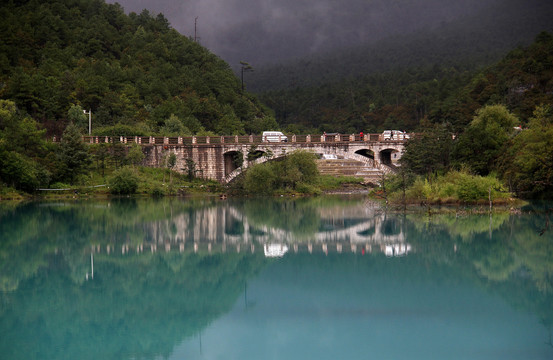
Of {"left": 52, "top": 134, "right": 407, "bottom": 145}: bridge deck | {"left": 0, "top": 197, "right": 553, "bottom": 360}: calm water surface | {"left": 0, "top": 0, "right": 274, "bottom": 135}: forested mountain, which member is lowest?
{"left": 0, "top": 197, "right": 553, "bottom": 360}: calm water surface

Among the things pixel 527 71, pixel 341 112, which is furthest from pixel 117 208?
pixel 341 112

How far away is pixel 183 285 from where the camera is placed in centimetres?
1554

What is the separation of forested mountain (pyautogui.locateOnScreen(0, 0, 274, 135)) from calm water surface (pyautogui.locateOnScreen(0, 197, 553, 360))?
156 feet

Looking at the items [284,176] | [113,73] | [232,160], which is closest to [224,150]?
[232,160]

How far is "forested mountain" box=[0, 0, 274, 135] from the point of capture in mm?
76188

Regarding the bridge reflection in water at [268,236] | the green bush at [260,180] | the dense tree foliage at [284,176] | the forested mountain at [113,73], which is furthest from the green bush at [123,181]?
the bridge reflection in water at [268,236]

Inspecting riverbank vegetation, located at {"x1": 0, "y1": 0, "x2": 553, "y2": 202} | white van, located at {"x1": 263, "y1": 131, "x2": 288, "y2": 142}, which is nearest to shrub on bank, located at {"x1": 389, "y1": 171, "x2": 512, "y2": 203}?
riverbank vegetation, located at {"x1": 0, "y1": 0, "x2": 553, "y2": 202}

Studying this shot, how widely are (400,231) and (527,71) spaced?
60.6m

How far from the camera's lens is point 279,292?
14.5 meters

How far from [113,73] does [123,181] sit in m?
41.9

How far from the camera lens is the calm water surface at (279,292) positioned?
1058 centimetres

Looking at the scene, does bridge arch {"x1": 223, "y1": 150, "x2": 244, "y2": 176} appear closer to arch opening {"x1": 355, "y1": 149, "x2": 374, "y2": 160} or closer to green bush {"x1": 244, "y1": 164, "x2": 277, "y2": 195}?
green bush {"x1": 244, "y1": 164, "x2": 277, "y2": 195}

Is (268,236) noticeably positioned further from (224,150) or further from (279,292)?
(224,150)

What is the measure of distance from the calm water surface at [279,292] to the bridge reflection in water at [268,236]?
9cm
